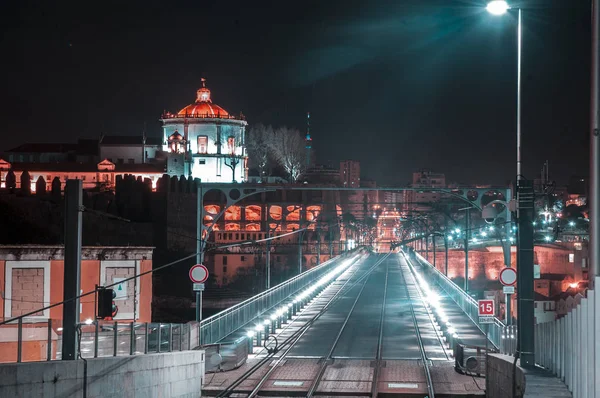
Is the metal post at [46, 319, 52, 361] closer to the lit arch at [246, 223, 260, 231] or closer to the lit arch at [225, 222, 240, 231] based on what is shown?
the lit arch at [225, 222, 240, 231]

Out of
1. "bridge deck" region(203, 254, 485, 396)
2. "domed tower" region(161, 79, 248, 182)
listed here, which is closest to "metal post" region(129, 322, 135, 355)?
"bridge deck" region(203, 254, 485, 396)

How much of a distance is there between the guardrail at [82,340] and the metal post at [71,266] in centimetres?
24

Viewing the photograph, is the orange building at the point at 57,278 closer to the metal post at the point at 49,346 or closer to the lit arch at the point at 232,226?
the metal post at the point at 49,346

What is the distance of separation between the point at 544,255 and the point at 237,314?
7761cm

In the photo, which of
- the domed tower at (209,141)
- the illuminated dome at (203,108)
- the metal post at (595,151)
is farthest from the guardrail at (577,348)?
the illuminated dome at (203,108)

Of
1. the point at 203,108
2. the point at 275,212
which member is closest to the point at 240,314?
the point at 275,212

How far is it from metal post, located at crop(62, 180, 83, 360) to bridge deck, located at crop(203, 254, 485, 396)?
5.42 meters

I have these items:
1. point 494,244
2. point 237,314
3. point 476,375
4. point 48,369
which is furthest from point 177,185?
point 48,369

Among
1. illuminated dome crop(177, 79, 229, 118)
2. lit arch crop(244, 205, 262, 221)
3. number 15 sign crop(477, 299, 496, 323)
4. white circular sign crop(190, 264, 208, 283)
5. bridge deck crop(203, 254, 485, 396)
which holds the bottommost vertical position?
bridge deck crop(203, 254, 485, 396)

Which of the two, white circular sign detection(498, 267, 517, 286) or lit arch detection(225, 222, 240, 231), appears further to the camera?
lit arch detection(225, 222, 240, 231)

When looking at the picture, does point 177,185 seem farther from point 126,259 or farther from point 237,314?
point 237,314

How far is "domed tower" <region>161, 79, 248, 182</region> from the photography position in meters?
138

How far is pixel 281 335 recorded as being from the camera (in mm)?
35219

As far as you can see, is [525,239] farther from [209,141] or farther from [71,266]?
[209,141]
